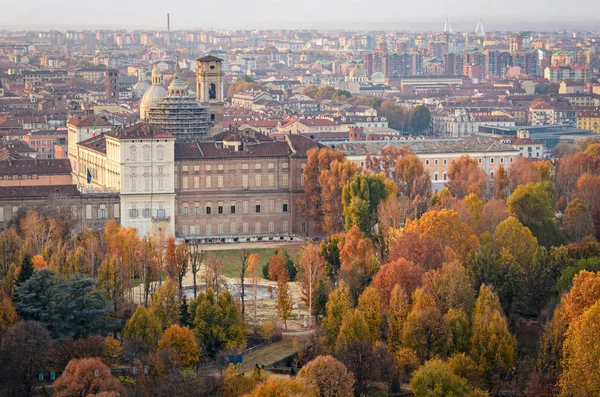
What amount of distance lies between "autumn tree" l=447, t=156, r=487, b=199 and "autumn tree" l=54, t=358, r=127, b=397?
20993 mm

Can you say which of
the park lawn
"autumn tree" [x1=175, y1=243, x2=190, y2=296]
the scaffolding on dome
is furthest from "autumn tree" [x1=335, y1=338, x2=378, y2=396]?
the scaffolding on dome

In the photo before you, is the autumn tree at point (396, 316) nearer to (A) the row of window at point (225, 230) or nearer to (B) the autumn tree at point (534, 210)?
(B) the autumn tree at point (534, 210)

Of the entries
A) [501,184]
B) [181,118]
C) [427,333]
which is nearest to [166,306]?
[427,333]

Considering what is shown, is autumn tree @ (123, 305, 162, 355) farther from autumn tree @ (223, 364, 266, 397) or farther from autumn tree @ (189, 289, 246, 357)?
autumn tree @ (223, 364, 266, 397)

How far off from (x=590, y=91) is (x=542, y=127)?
32.2 meters

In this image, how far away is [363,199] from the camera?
4262 cm

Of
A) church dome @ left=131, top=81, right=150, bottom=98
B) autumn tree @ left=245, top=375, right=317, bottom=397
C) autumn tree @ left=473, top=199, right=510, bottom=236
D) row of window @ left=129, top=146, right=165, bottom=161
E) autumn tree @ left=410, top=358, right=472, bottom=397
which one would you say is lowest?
autumn tree @ left=410, top=358, right=472, bottom=397

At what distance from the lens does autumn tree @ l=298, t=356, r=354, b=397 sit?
2744cm

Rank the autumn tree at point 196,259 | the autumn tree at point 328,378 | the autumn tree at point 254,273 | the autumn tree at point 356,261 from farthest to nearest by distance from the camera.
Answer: the autumn tree at point 196,259, the autumn tree at point 254,273, the autumn tree at point 356,261, the autumn tree at point 328,378

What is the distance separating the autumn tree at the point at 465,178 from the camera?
4753cm

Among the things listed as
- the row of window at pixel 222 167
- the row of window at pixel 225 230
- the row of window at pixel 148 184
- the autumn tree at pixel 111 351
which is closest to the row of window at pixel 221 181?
the row of window at pixel 222 167

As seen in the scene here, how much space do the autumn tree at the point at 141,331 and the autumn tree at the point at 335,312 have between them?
326 cm

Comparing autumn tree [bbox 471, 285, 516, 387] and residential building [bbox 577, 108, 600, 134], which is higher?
residential building [bbox 577, 108, 600, 134]

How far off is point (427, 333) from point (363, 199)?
12.8m
